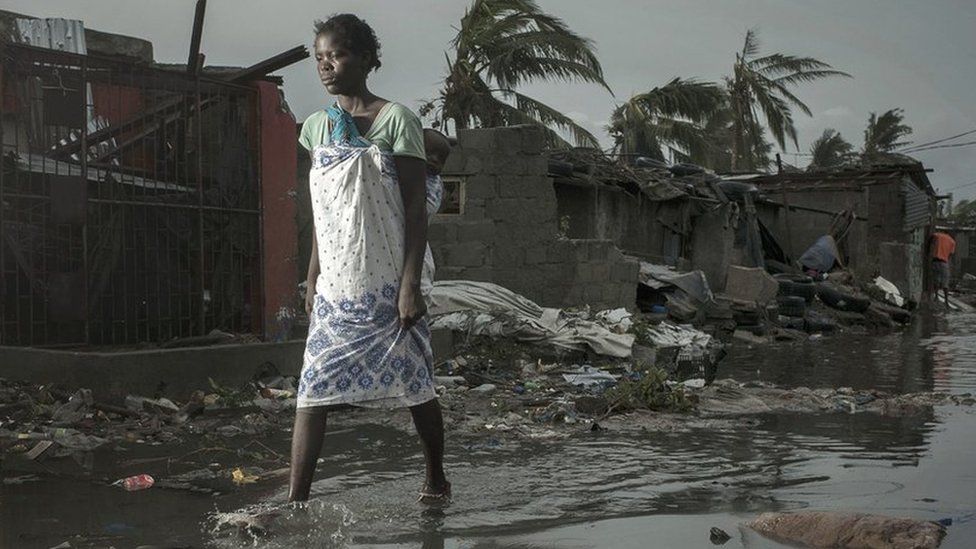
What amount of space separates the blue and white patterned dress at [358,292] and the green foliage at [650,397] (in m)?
3.42

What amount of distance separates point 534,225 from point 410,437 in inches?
278

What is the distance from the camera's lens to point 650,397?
7.34m

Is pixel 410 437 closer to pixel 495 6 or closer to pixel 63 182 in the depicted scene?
pixel 63 182

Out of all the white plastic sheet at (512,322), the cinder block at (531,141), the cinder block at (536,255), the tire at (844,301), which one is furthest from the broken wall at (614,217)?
the white plastic sheet at (512,322)

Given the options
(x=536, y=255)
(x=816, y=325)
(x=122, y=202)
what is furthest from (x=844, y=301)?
(x=122, y=202)

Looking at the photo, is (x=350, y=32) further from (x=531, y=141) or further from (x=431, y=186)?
(x=531, y=141)

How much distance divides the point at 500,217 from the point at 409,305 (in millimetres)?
8904

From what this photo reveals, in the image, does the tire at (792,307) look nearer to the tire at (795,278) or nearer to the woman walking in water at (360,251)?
the tire at (795,278)

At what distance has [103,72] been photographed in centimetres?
811

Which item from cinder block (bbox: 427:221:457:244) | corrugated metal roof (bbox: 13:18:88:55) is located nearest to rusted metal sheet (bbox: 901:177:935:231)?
cinder block (bbox: 427:221:457:244)

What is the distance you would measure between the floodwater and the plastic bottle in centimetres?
14

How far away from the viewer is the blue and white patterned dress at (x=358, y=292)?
392cm

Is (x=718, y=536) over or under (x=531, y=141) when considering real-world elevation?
under

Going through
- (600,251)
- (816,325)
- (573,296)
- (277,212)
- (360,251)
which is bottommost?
(816,325)
